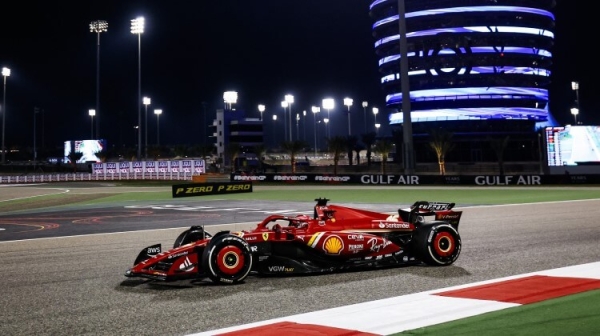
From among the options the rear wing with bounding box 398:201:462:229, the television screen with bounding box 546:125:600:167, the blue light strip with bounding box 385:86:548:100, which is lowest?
the rear wing with bounding box 398:201:462:229

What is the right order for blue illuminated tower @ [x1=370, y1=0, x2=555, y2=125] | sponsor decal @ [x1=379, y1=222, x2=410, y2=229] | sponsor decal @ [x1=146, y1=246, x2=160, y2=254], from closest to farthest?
sponsor decal @ [x1=146, y1=246, x2=160, y2=254], sponsor decal @ [x1=379, y1=222, x2=410, y2=229], blue illuminated tower @ [x1=370, y1=0, x2=555, y2=125]

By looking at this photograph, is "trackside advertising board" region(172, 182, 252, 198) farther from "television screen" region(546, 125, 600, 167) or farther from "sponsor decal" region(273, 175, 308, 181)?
Result: "television screen" region(546, 125, 600, 167)

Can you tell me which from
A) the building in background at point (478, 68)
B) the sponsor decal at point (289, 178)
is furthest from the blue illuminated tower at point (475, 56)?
the sponsor decal at point (289, 178)

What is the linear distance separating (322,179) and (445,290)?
157 ft

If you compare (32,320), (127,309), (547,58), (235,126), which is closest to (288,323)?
(127,309)

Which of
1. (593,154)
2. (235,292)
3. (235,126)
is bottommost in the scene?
(235,292)

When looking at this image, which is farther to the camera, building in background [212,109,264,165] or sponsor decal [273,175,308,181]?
building in background [212,109,264,165]

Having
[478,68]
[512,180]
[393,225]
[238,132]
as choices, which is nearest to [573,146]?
[512,180]

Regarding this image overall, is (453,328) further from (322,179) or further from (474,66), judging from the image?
(474,66)

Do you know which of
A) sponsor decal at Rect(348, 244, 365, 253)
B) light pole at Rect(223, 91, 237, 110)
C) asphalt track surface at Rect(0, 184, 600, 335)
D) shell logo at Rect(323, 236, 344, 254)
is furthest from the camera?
light pole at Rect(223, 91, 237, 110)

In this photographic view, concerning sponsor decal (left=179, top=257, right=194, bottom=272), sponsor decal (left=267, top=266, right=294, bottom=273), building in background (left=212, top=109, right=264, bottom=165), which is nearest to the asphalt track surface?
sponsor decal (left=267, top=266, right=294, bottom=273)

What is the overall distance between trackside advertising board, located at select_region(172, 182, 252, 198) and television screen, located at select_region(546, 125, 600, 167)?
81.7 feet

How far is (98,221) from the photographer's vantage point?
73.3 feet

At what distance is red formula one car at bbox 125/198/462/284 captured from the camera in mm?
8719
